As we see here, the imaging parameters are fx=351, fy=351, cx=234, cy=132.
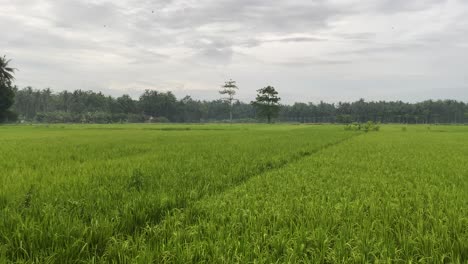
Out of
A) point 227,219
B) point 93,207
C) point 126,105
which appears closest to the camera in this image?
point 227,219

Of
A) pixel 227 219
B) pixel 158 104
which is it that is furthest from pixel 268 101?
pixel 227 219

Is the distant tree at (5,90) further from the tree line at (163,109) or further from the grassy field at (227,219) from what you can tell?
the grassy field at (227,219)

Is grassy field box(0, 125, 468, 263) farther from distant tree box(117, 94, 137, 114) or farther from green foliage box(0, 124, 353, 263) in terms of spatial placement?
distant tree box(117, 94, 137, 114)

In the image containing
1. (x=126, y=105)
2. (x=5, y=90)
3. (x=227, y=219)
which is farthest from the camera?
(x=126, y=105)

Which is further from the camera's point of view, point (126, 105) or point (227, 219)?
point (126, 105)

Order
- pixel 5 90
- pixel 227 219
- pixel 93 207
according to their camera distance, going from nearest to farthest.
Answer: pixel 227 219 → pixel 93 207 → pixel 5 90

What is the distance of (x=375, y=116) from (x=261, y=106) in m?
54.4

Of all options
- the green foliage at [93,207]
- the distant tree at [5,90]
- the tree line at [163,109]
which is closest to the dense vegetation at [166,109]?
the tree line at [163,109]

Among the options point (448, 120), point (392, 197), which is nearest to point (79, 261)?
point (392, 197)

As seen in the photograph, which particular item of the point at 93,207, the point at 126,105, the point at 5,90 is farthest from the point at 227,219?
the point at 126,105

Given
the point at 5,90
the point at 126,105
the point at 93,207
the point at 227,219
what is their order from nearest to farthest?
1. the point at 227,219
2. the point at 93,207
3. the point at 5,90
4. the point at 126,105

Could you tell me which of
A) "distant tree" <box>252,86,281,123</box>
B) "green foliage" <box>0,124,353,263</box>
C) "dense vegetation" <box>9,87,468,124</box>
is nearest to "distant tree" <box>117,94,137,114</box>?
"dense vegetation" <box>9,87,468,124</box>

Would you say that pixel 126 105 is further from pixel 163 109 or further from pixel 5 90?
pixel 5 90

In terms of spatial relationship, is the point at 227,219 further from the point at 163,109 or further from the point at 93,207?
the point at 163,109
